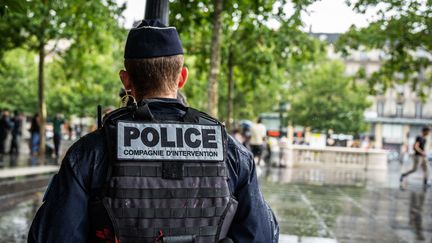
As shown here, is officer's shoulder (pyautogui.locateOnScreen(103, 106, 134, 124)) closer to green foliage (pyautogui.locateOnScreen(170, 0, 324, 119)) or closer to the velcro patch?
the velcro patch

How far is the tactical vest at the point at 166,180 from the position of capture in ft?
7.14

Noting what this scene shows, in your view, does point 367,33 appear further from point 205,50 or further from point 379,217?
point 379,217

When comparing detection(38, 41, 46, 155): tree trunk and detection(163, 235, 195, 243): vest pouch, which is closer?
detection(163, 235, 195, 243): vest pouch

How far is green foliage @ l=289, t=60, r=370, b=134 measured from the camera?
58.8 meters

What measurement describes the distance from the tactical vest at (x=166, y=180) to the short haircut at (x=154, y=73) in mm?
82

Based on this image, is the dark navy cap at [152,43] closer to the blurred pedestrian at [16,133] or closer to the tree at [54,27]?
the tree at [54,27]

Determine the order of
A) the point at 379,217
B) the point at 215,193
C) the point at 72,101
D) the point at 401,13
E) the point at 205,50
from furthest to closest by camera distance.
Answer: the point at 72,101
the point at 205,50
the point at 401,13
the point at 379,217
the point at 215,193

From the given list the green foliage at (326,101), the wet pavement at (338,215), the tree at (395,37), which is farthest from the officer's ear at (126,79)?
the green foliage at (326,101)

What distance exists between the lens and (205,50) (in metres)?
22.6

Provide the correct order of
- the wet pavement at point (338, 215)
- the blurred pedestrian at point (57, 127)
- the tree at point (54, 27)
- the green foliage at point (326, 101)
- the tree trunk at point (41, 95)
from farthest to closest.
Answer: the green foliage at point (326, 101) < the blurred pedestrian at point (57, 127) < the tree trunk at point (41, 95) < the tree at point (54, 27) < the wet pavement at point (338, 215)

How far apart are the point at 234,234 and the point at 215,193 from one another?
0.57 ft

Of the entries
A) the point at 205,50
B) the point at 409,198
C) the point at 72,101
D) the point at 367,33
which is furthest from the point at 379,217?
the point at 72,101

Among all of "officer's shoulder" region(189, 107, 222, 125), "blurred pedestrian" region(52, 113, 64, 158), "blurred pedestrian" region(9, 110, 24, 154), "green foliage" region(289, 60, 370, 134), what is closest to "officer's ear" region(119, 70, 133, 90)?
"officer's shoulder" region(189, 107, 222, 125)

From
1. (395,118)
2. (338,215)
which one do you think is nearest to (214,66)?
(338,215)
